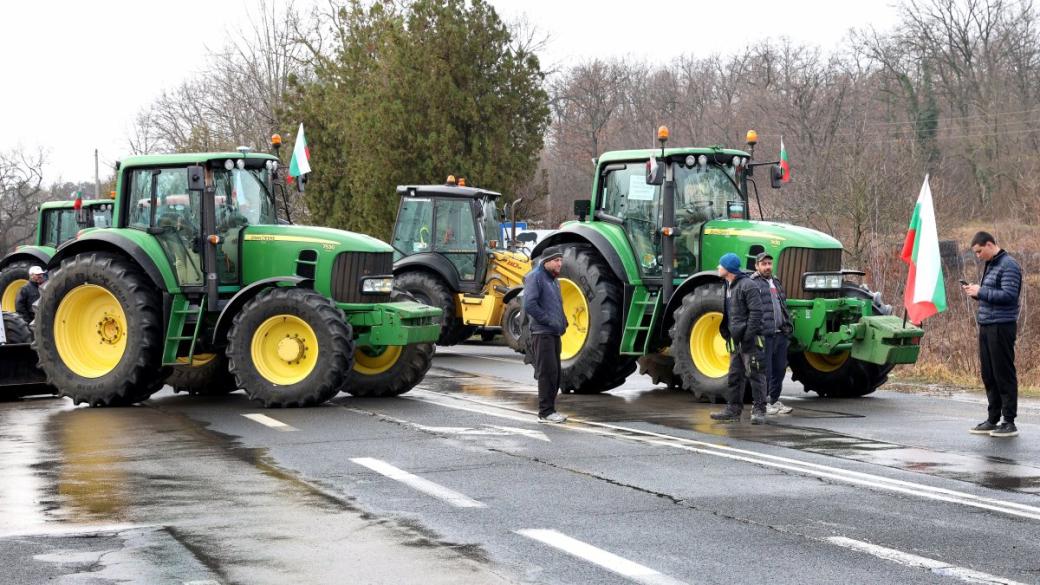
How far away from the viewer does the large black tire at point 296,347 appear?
1523 cm

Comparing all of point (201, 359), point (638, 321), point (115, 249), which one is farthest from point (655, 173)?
point (115, 249)

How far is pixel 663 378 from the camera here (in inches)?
712

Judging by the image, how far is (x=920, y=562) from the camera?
288 inches

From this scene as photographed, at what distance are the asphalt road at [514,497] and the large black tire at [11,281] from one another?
12.4 m

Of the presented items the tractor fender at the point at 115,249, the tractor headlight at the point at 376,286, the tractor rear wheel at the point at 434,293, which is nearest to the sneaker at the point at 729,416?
the tractor headlight at the point at 376,286

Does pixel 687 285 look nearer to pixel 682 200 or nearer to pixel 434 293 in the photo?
pixel 682 200

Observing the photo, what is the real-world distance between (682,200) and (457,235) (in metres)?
7.64

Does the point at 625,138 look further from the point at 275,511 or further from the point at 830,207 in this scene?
the point at 275,511

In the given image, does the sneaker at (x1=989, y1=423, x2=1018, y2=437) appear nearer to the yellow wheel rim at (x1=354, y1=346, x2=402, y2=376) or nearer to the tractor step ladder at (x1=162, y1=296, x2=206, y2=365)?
the yellow wheel rim at (x1=354, y1=346, x2=402, y2=376)

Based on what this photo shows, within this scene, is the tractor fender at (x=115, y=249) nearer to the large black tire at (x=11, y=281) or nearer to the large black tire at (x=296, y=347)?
the large black tire at (x=296, y=347)

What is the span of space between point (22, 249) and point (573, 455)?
60.7 ft

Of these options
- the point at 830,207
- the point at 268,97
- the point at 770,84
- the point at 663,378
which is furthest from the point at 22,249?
the point at 770,84

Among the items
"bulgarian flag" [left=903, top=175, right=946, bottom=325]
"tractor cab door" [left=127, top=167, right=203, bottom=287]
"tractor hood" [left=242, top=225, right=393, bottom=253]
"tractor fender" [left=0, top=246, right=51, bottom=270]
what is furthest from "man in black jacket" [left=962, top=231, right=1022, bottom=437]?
"tractor fender" [left=0, top=246, right=51, bottom=270]

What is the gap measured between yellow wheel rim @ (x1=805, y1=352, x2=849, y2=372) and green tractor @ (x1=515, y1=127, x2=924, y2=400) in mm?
12
